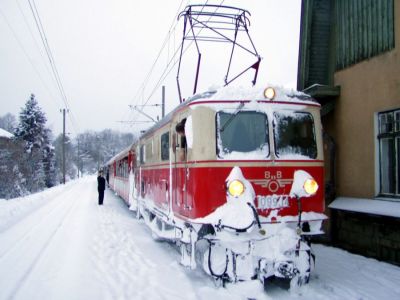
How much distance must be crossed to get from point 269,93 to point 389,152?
314 cm

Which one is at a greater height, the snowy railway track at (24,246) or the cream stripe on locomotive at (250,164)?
the cream stripe on locomotive at (250,164)

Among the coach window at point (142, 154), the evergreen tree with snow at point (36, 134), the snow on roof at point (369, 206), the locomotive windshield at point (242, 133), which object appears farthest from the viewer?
the evergreen tree with snow at point (36, 134)

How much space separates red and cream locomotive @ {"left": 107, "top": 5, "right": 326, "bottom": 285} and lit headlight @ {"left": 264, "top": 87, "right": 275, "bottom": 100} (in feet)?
0.05

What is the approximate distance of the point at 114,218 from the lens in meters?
14.7

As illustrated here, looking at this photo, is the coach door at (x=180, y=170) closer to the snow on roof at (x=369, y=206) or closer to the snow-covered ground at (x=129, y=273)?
the snow-covered ground at (x=129, y=273)

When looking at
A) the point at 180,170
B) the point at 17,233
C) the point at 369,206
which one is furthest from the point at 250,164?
the point at 17,233

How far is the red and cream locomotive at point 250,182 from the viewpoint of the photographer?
19.6 feet

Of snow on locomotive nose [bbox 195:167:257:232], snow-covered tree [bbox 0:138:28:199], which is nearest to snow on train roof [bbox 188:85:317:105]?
snow on locomotive nose [bbox 195:167:257:232]

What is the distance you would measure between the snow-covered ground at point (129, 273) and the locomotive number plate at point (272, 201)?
115 cm

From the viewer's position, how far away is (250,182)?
244 inches

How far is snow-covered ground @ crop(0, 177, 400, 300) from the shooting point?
19.3 feet

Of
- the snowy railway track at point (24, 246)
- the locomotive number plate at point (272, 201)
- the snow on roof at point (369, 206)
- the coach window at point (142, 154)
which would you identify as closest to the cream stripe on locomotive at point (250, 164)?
the locomotive number plate at point (272, 201)

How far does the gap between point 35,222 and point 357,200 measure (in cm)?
1049

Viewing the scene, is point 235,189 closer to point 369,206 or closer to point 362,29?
point 369,206
